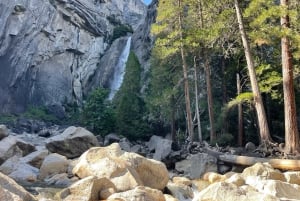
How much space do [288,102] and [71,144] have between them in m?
9.59

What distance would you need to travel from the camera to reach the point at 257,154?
14.2 meters

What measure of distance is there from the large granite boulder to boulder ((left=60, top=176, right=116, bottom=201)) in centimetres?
84

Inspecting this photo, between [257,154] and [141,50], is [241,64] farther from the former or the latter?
[141,50]

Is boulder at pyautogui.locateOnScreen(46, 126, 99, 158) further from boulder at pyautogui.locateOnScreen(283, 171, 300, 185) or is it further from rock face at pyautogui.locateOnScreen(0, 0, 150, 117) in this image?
rock face at pyautogui.locateOnScreen(0, 0, 150, 117)

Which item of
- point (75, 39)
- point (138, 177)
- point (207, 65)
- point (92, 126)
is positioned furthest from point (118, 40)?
point (138, 177)

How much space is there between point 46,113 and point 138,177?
42.6m

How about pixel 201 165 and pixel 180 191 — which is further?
pixel 201 165

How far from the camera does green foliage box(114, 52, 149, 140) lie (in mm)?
30750

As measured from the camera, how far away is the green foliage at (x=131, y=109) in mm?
30750

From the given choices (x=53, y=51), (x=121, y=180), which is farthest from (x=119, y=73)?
(x=121, y=180)

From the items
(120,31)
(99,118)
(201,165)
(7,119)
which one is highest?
(120,31)

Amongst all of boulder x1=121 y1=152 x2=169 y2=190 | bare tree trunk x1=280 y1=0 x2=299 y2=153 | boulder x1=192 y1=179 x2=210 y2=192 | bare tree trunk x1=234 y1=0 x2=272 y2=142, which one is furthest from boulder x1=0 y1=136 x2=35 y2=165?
bare tree trunk x1=280 y1=0 x2=299 y2=153

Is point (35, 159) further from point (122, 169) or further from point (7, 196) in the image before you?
point (7, 196)

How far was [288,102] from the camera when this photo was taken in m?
12.7
